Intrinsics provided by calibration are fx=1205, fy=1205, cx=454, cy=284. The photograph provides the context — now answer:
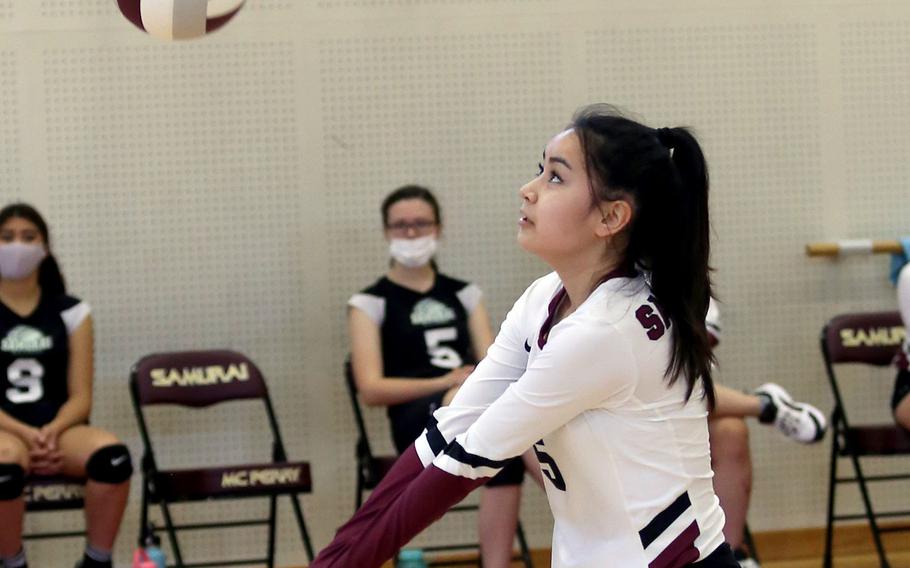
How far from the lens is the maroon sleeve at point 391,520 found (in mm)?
1796

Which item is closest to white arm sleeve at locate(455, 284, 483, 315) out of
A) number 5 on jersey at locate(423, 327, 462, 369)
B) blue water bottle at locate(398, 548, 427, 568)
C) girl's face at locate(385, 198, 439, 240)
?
number 5 on jersey at locate(423, 327, 462, 369)

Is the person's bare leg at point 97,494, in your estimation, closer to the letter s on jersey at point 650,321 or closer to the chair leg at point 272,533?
the chair leg at point 272,533

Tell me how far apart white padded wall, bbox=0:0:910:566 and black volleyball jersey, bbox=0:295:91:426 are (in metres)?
0.43

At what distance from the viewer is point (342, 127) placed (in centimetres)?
546

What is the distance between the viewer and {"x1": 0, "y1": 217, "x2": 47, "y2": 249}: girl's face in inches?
191

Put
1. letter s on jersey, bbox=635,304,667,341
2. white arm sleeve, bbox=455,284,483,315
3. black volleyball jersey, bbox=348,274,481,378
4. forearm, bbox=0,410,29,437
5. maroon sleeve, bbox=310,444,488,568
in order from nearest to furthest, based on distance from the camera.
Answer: maroon sleeve, bbox=310,444,488,568
letter s on jersey, bbox=635,304,667,341
forearm, bbox=0,410,29,437
black volleyball jersey, bbox=348,274,481,378
white arm sleeve, bbox=455,284,483,315

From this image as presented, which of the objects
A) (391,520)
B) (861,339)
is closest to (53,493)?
(391,520)

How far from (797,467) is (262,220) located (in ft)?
9.16

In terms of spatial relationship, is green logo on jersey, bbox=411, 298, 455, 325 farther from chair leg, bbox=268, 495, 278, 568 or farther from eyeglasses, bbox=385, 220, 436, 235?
chair leg, bbox=268, 495, 278, 568

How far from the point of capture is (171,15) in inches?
153

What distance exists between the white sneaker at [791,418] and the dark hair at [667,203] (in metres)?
2.90

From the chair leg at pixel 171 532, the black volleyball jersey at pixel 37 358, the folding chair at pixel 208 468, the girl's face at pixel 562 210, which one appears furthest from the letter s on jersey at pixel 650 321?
the black volleyball jersey at pixel 37 358

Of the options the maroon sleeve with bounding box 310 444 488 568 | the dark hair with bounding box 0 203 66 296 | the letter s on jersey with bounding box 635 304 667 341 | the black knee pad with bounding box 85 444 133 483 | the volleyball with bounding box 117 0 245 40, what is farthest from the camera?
the dark hair with bounding box 0 203 66 296

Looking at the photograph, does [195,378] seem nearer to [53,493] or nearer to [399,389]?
[53,493]
